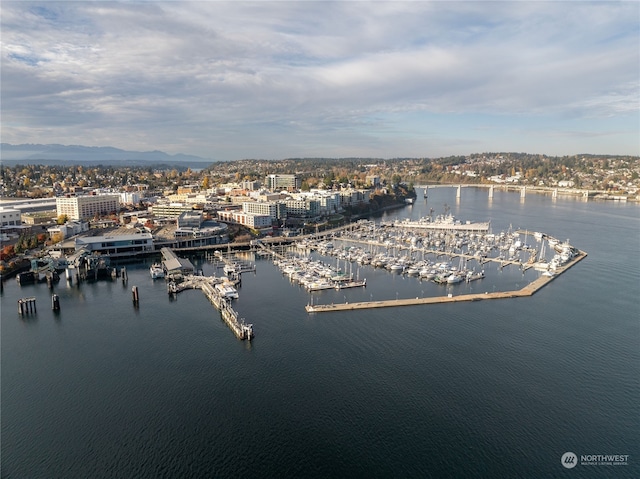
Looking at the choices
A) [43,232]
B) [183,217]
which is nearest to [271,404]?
[183,217]

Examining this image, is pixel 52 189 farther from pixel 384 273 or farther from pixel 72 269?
pixel 384 273

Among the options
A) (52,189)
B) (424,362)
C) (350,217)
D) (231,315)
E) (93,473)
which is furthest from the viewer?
(52,189)

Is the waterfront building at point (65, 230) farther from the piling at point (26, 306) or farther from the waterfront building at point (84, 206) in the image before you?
the piling at point (26, 306)

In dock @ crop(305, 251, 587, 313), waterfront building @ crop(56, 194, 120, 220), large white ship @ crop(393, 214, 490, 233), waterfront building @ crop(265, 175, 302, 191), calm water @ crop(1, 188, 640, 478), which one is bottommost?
calm water @ crop(1, 188, 640, 478)

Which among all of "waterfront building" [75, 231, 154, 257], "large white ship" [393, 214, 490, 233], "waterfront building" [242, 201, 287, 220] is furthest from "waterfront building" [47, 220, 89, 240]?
"large white ship" [393, 214, 490, 233]

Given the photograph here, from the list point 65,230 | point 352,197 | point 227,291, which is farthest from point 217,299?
point 352,197

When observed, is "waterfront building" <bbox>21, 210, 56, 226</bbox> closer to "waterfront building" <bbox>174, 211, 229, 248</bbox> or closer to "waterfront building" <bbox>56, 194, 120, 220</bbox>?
"waterfront building" <bbox>56, 194, 120, 220</bbox>
